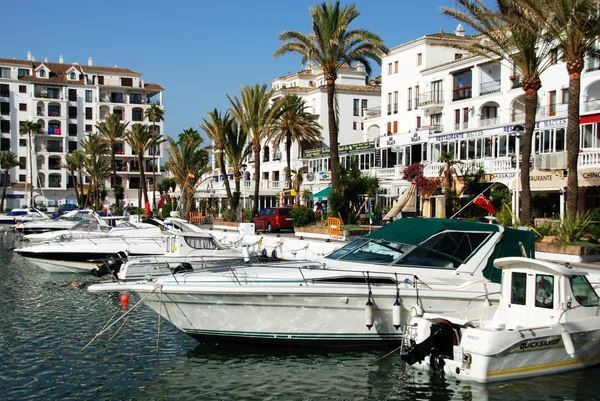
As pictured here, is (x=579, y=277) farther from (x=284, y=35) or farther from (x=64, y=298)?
(x=284, y=35)

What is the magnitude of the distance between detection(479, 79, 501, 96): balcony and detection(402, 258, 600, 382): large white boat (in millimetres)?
37392

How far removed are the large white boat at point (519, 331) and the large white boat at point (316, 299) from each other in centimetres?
70

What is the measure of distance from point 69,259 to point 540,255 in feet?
66.4

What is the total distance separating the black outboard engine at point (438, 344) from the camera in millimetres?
12648

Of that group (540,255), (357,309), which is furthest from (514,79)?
(357,309)

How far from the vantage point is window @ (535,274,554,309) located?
13.2m

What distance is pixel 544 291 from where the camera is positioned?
43.9ft

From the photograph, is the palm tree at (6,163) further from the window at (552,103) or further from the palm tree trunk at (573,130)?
the palm tree trunk at (573,130)

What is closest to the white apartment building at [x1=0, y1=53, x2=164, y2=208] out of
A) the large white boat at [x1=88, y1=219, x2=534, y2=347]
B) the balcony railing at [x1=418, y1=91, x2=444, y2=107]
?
the balcony railing at [x1=418, y1=91, x2=444, y2=107]

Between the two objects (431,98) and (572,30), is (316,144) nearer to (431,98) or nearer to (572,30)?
(431,98)

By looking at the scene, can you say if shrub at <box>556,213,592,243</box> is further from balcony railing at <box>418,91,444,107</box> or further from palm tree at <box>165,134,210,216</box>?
palm tree at <box>165,134,210,216</box>

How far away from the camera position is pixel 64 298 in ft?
75.2

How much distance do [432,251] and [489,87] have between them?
1446 inches

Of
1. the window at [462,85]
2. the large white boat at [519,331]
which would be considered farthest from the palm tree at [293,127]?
the large white boat at [519,331]
